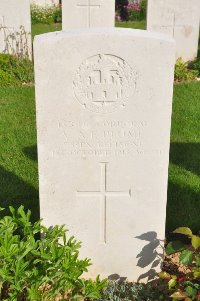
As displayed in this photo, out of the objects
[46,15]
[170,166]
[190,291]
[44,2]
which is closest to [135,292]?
[190,291]

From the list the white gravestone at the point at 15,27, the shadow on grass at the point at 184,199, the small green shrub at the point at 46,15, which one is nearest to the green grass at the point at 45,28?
the small green shrub at the point at 46,15

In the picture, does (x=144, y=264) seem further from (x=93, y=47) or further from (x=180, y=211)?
(x=93, y=47)

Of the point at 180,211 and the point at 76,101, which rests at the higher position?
the point at 76,101

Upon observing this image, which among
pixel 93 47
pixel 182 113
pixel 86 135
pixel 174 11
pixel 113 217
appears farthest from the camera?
pixel 174 11

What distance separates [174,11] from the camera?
9.12m

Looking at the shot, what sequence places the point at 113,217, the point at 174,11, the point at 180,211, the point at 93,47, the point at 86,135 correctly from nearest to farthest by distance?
the point at 93,47
the point at 86,135
the point at 113,217
the point at 180,211
the point at 174,11

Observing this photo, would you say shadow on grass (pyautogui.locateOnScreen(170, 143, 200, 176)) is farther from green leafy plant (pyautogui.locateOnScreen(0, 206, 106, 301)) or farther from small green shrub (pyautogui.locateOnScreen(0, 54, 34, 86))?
small green shrub (pyautogui.locateOnScreen(0, 54, 34, 86))

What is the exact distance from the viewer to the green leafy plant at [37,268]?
2895 mm

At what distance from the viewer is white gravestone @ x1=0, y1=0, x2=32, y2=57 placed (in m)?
8.84

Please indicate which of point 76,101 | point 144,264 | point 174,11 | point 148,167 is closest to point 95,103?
point 76,101

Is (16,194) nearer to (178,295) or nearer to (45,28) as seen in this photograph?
(178,295)

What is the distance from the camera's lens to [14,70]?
8750mm

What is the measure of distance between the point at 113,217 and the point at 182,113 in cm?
390

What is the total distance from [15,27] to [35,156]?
430cm
